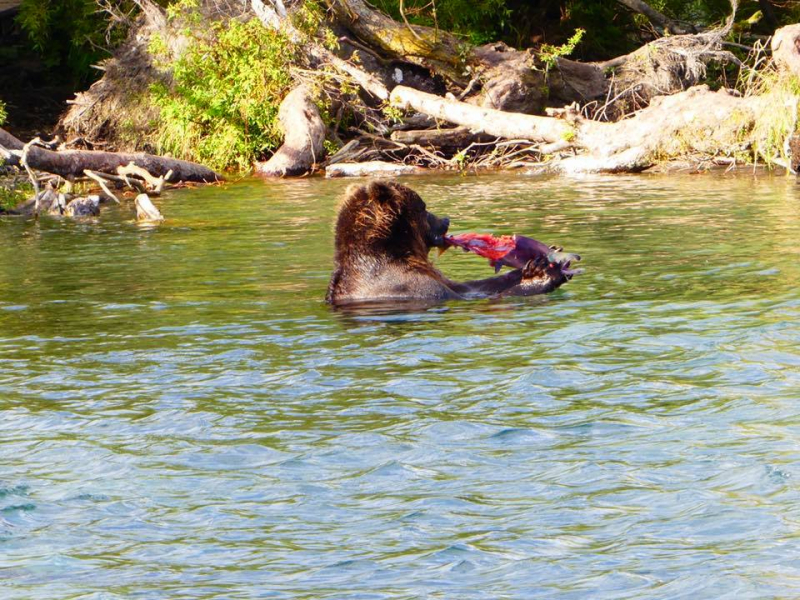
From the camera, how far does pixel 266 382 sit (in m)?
8.06

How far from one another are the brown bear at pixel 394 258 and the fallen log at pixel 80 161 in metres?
11.2

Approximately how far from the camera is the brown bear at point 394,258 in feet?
34.4

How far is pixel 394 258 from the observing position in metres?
10.7

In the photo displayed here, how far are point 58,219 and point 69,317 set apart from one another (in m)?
9.57

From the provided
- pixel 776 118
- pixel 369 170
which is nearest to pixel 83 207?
pixel 369 170

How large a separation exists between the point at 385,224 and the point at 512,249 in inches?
43.6

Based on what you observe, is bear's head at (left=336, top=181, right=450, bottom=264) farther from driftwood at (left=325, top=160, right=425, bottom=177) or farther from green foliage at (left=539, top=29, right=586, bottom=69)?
green foliage at (left=539, top=29, right=586, bottom=69)

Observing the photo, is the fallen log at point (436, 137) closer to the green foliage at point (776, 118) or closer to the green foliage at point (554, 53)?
the green foliage at point (554, 53)

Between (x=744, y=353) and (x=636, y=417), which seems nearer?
(x=636, y=417)

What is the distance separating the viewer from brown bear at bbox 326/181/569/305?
34.4 ft

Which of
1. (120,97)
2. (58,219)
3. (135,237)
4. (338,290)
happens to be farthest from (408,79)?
(338,290)

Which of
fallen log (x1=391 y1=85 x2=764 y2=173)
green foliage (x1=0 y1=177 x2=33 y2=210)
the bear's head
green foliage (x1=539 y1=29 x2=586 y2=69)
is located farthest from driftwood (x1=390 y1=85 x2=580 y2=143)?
the bear's head

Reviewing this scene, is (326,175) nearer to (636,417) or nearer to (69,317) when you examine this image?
(69,317)

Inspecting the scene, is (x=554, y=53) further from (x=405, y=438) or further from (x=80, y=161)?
(x=405, y=438)
